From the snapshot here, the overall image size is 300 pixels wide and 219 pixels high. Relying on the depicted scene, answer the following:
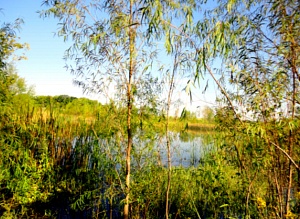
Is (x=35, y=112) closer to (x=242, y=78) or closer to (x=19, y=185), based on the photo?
(x=19, y=185)

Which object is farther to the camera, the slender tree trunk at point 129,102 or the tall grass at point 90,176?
the tall grass at point 90,176

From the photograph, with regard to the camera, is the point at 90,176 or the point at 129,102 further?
the point at 90,176

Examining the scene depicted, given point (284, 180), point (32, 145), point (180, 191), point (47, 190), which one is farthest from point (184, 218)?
point (32, 145)

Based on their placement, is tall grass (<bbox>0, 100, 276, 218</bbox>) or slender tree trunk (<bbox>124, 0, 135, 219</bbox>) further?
tall grass (<bbox>0, 100, 276, 218</bbox>)

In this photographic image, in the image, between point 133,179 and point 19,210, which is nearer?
point 133,179

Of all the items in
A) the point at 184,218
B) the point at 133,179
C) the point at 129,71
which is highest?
the point at 129,71

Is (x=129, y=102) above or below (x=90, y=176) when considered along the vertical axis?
above

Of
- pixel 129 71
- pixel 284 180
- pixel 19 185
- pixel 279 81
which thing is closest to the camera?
pixel 279 81

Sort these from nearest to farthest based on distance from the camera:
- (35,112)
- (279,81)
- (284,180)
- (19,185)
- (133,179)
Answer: (279,81) → (284,180) → (133,179) → (19,185) → (35,112)

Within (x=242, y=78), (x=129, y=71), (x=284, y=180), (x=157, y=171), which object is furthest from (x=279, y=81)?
(x=157, y=171)

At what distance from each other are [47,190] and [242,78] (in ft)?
15.5

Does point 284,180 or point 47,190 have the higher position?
point 284,180

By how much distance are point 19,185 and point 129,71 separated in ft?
10.6

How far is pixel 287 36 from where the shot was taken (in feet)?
8.87
